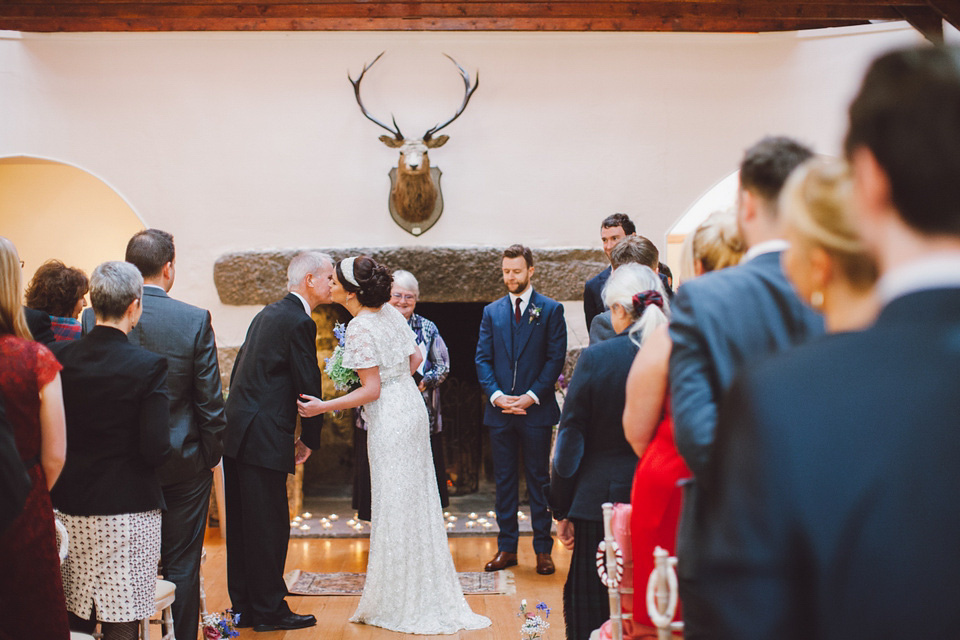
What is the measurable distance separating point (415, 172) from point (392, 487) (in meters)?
2.23

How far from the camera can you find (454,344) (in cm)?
577

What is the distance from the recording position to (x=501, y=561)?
426cm

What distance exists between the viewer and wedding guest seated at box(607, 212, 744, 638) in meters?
1.65

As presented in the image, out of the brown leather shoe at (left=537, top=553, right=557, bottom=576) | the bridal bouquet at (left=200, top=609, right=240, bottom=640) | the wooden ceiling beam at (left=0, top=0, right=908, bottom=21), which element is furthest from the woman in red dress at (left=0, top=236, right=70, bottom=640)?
the wooden ceiling beam at (left=0, top=0, right=908, bottom=21)

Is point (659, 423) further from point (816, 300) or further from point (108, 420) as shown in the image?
point (108, 420)

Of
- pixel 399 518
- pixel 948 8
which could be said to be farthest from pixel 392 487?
pixel 948 8

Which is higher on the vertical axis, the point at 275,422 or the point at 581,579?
the point at 275,422

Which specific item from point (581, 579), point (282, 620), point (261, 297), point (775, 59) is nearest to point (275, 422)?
point (282, 620)

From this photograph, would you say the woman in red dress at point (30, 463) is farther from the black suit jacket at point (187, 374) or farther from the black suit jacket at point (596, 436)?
the black suit jacket at point (596, 436)

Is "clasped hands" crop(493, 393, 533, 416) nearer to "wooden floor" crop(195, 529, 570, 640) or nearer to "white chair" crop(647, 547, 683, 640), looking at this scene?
"wooden floor" crop(195, 529, 570, 640)

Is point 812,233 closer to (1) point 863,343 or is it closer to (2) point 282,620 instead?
(1) point 863,343

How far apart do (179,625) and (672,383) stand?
2.31 m

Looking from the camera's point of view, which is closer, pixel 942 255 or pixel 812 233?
pixel 942 255

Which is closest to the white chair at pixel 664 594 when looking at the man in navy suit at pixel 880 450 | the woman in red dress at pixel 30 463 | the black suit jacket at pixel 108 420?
the man in navy suit at pixel 880 450
